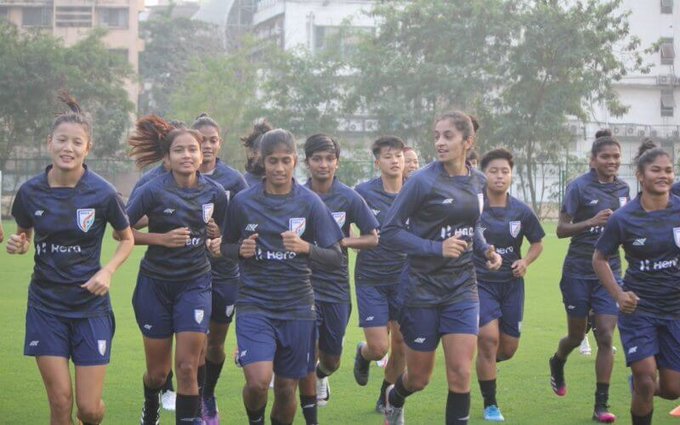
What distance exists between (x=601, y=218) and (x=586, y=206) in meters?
0.49

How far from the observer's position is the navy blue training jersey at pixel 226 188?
9633 millimetres

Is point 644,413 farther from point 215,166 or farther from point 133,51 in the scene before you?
point 133,51

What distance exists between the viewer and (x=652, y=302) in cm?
799

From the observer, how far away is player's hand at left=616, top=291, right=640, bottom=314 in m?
7.82

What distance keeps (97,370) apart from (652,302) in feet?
12.3

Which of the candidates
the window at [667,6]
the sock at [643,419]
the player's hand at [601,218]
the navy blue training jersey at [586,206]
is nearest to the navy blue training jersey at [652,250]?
the sock at [643,419]

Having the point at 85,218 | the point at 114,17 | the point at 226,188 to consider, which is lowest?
the point at 85,218

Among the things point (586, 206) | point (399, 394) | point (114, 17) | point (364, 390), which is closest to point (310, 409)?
point (399, 394)

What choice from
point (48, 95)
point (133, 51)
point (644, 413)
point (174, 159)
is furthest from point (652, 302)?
point (133, 51)

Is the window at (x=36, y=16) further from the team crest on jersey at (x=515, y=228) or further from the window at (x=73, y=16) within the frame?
the team crest on jersey at (x=515, y=228)

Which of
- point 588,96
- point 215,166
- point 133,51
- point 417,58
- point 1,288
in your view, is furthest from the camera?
point 133,51

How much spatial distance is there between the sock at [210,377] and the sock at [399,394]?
157cm

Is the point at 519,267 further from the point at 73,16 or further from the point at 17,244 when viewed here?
the point at 73,16

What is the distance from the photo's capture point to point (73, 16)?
2490 inches
